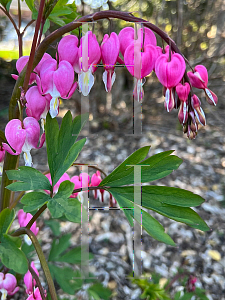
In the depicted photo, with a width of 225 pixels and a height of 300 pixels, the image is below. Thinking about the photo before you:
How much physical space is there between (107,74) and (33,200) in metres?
0.28

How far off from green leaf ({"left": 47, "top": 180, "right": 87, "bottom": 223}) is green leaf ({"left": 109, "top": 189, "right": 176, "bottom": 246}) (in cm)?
13

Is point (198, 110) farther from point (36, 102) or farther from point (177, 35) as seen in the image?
point (177, 35)

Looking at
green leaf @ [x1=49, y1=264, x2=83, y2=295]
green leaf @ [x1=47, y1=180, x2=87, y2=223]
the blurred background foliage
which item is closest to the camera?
green leaf @ [x1=47, y1=180, x2=87, y2=223]

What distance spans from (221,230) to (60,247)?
134 cm

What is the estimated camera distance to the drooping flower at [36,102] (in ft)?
1.74

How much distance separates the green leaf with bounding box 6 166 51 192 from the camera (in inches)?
21.6

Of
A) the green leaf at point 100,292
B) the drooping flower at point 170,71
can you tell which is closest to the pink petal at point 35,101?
the drooping flower at point 170,71

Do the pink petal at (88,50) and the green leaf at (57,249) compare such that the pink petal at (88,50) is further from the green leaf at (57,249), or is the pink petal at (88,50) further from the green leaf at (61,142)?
the green leaf at (57,249)

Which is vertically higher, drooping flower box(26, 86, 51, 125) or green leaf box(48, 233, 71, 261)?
drooping flower box(26, 86, 51, 125)

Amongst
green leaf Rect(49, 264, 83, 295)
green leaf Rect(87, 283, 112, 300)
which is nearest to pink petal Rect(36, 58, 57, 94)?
green leaf Rect(49, 264, 83, 295)

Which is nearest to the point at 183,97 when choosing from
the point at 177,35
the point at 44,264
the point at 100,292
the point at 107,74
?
the point at 107,74

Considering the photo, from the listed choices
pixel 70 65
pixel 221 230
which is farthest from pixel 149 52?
pixel 221 230

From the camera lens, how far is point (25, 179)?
0.56 metres

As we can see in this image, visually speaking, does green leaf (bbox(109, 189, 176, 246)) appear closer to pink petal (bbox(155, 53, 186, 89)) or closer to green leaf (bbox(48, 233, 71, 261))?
pink petal (bbox(155, 53, 186, 89))
